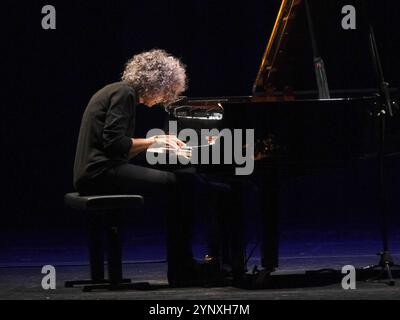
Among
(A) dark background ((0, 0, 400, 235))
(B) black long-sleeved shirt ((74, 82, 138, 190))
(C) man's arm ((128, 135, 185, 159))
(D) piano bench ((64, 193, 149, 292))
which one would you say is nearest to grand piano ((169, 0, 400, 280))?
(C) man's arm ((128, 135, 185, 159))

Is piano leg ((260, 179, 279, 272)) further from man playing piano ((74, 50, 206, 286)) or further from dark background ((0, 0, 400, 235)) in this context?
dark background ((0, 0, 400, 235))

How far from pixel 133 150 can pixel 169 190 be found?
0.95 ft

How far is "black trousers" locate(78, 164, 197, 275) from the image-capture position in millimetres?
4516

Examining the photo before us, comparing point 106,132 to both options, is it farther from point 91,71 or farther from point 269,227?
point 91,71

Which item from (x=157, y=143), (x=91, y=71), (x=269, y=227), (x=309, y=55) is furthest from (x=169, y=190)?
(x=91, y=71)

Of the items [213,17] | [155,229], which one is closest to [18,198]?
[155,229]

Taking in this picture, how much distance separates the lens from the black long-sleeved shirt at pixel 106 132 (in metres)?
4.43

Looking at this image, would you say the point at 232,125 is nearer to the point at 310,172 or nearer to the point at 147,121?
the point at 310,172

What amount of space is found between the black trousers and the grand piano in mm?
210

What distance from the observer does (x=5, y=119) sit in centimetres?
759

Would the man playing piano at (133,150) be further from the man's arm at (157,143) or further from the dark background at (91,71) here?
the dark background at (91,71)

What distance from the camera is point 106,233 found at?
179 inches

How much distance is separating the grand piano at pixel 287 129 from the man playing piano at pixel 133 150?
0.21 m

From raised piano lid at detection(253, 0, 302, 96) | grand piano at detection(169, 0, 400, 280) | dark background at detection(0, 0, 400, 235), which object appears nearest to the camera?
grand piano at detection(169, 0, 400, 280)
